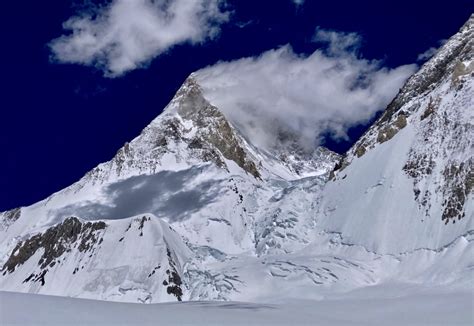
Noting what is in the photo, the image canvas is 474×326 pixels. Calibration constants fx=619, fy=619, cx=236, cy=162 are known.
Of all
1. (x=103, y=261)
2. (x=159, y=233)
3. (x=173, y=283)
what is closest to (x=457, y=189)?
(x=173, y=283)

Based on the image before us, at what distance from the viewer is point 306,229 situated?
14500cm

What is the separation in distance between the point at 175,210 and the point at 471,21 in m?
97.4

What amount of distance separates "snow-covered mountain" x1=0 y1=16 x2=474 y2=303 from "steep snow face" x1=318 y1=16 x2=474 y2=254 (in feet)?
0.90

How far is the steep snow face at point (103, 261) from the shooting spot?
129 m

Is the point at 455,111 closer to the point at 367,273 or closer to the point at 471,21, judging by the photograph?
the point at 367,273

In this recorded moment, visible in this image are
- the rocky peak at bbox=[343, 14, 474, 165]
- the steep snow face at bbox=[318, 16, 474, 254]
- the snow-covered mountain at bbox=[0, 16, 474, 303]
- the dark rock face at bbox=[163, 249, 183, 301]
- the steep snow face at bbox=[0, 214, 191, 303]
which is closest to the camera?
the snow-covered mountain at bbox=[0, 16, 474, 303]

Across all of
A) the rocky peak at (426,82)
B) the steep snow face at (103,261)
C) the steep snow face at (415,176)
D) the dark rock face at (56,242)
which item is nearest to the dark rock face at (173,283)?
the steep snow face at (103,261)

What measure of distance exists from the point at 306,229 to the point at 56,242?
6601 centimetres

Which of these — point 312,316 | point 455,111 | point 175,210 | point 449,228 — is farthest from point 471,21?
point 312,316

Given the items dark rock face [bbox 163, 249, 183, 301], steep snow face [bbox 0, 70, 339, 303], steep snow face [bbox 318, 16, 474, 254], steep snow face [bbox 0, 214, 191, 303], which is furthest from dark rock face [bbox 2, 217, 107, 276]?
steep snow face [bbox 318, 16, 474, 254]

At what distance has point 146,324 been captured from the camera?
15.3m

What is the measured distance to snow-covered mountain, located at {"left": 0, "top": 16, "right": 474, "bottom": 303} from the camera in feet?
374

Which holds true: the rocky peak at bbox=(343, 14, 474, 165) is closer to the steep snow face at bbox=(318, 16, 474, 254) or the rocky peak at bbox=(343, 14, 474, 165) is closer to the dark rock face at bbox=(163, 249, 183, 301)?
the steep snow face at bbox=(318, 16, 474, 254)

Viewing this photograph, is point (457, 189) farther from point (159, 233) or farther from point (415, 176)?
point (159, 233)
